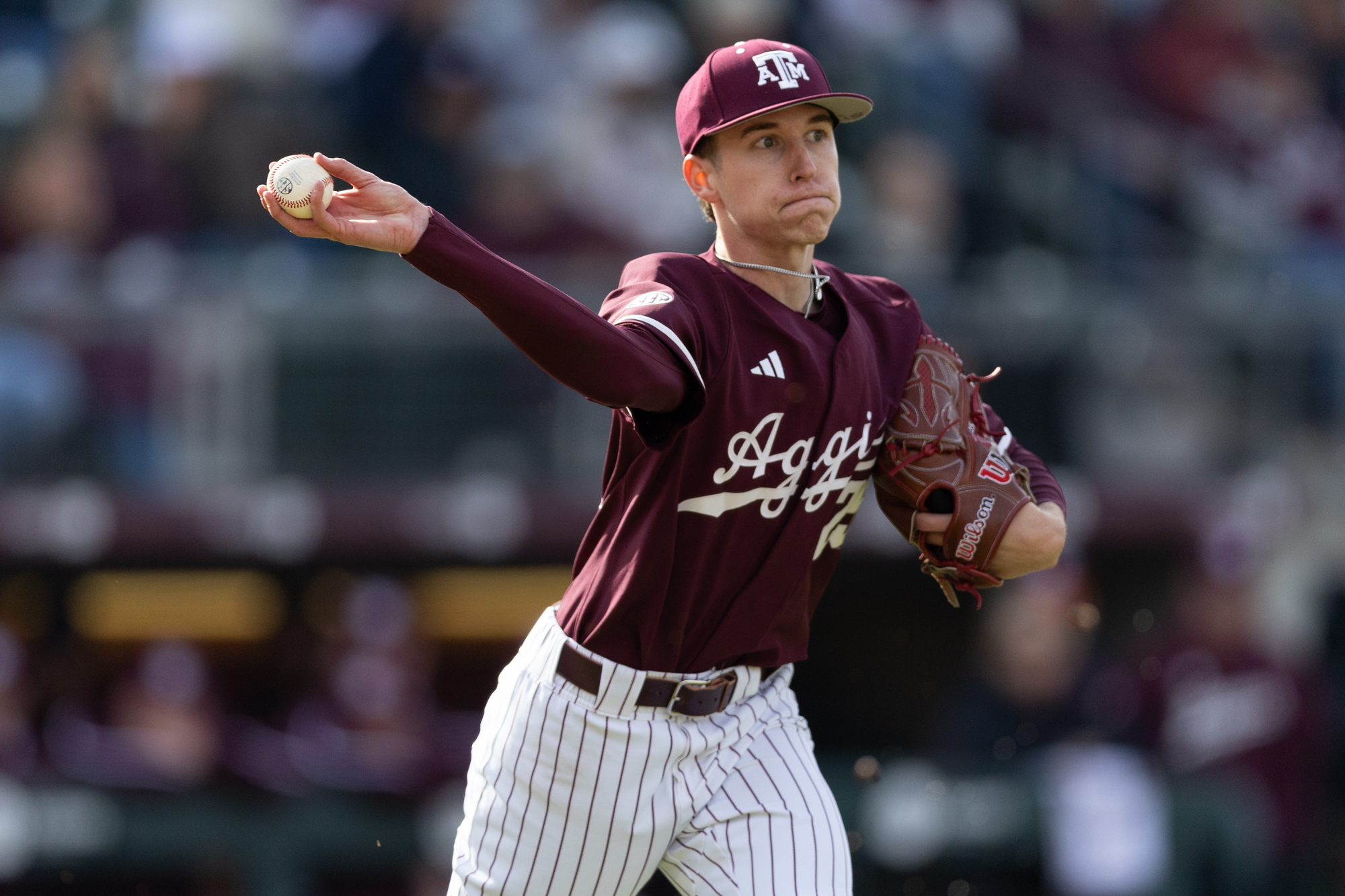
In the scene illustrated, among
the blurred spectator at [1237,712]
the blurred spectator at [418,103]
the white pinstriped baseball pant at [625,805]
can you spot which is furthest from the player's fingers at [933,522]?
the blurred spectator at [418,103]

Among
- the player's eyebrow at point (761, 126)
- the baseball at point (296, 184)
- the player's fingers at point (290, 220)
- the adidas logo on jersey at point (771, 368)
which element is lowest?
the adidas logo on jersey at point (771, 368)

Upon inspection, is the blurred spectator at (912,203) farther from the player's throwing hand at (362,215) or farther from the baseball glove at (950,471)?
the player's throwing hand at (362,215)

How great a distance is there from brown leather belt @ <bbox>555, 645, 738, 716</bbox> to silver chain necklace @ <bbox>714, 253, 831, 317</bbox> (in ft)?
2.36

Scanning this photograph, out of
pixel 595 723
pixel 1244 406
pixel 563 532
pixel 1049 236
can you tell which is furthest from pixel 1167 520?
pixel 595 723

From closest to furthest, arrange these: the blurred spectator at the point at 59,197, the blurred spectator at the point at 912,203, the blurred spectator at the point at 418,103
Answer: the blurred spectator at the point at 59,197
the blurred spectator at the point at 912,203
the blurred spectator at the point at 418,103

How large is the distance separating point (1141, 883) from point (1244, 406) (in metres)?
2.24

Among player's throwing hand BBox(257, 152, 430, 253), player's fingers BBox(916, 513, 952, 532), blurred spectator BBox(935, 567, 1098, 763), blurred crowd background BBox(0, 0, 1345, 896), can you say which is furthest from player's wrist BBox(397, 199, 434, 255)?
blurred spectator BBox(935, 567, 1098, 763)

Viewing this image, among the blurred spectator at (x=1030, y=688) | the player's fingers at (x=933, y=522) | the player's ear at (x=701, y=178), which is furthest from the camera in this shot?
the blurred spectator at (x=1030, y=688)

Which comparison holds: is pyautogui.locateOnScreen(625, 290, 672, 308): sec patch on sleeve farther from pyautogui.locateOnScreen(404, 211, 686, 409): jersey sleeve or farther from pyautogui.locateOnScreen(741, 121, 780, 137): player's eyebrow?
pyautogui.locateOnScreen(741, 121, 780, 137): player's eyebrow

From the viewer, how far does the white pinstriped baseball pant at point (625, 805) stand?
9.77 feet

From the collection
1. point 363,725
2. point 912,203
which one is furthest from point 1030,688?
point 363,725

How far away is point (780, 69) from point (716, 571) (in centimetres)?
91

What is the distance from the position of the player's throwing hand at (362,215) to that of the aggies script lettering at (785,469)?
0.70 metres

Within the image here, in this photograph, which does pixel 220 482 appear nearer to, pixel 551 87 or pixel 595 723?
pixel 551 87
